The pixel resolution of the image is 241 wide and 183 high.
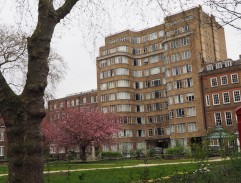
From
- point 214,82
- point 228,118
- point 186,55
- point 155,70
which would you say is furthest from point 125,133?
point 228,118

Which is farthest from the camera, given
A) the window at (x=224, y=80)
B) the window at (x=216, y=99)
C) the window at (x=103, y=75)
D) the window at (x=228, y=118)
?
the window at (x=103, y=75)

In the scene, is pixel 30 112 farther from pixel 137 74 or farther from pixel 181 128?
pixel 137 74

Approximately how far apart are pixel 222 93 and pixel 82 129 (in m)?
23.4

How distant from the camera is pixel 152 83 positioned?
73.8 metres

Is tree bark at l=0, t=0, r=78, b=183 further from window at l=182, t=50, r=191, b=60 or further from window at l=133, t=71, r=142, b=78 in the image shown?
window at l=133, t=71, r=142, b=78

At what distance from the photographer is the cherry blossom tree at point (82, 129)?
46312 millimetres

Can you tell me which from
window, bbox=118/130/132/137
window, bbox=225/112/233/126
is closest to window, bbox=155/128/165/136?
window, bbox=118/130/132/137

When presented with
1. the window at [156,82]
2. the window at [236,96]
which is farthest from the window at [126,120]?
the window at [236,96]

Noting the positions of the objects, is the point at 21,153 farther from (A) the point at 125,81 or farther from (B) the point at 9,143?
(A) the point at 125,81

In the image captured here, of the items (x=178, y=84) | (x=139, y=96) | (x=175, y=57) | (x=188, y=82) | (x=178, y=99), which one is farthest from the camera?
(x=139, y=96)

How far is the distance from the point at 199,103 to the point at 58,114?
23.0m

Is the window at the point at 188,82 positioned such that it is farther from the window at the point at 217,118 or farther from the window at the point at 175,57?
the window at the point at 217,118

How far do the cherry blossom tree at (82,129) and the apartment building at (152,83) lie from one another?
14734 millimetres

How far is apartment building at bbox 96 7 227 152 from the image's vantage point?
201ft
